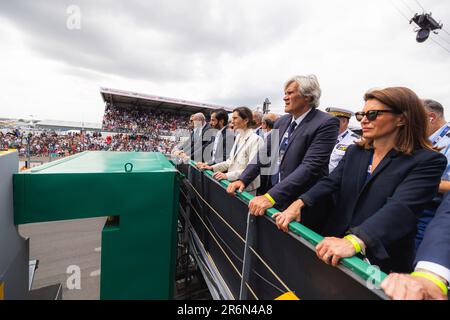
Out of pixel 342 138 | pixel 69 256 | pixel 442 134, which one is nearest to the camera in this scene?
pixel 442 134

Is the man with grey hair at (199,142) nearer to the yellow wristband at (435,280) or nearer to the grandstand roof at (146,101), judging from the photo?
the yellow wristband at (435,280)

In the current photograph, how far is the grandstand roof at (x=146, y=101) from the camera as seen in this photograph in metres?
18.4

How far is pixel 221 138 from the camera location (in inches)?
141

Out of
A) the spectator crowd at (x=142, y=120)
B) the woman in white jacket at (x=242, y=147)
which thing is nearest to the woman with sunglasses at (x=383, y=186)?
the woman in white jacket at (x=242, y=147)

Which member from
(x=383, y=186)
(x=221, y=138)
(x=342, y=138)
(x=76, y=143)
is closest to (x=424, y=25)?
(x=342, y=138)

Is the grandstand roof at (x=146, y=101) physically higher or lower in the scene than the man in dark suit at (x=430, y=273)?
higher

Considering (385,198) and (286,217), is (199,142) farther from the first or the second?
(385,198)

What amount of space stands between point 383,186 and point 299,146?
728mm

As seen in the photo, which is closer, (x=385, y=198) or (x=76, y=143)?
(x=385, y=198)

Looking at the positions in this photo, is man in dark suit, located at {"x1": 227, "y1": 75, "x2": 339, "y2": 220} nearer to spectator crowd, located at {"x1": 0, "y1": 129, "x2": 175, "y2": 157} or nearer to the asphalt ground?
the asphalt ground

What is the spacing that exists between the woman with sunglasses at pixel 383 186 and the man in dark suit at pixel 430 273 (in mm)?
93

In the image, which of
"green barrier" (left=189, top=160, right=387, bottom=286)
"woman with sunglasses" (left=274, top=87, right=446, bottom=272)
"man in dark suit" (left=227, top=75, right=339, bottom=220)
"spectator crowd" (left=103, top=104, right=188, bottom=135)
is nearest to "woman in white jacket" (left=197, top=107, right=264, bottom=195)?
"man in dark suit" (left=227, top=75, right=339, bottom=220)
